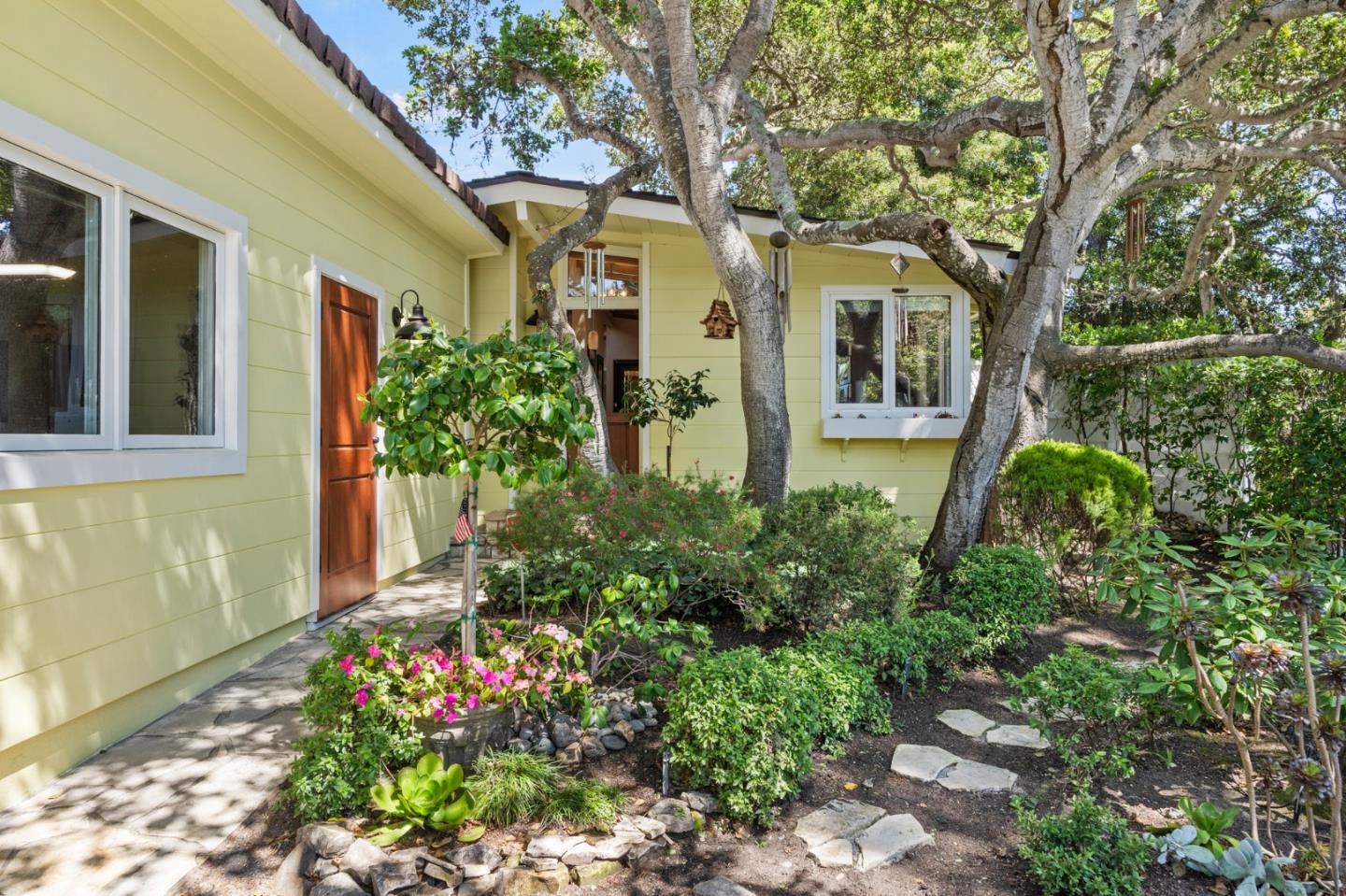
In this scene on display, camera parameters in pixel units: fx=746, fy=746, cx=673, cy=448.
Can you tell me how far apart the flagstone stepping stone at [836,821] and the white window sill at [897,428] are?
4988mm

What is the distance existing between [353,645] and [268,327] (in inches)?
83.6

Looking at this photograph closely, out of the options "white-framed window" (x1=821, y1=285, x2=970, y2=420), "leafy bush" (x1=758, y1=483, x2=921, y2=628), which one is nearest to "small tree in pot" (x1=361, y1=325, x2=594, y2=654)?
"leafy bush" (x1=758, y1=483, x2=921, y2=628)

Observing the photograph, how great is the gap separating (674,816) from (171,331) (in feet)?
9.95

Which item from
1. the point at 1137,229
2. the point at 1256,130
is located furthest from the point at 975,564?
the point at 1256,130

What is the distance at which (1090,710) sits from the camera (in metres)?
2.84

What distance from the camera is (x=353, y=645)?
2.85 meters

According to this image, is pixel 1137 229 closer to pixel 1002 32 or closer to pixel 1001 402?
pixel 1001 402

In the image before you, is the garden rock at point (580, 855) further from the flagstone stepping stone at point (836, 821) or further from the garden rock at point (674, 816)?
the flagstone stepping stone at point (836, 821)

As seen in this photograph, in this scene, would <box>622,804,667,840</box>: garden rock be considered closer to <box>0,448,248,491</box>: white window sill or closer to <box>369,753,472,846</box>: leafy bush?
<box>369,753,472,846</box>: leafy bush

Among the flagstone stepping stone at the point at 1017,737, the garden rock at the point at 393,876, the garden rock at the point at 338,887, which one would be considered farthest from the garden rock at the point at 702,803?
the flagstone stepping stone at the point at 1017,737

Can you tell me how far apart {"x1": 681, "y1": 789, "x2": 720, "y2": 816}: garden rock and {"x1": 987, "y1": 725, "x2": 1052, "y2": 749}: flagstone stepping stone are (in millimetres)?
1365

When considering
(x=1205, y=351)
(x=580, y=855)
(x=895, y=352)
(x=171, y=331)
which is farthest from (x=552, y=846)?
(x=895, y=352)

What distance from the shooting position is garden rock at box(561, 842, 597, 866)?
2.24 metres

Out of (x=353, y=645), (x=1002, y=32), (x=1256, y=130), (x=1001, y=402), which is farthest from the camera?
(x=1256, y=130)
